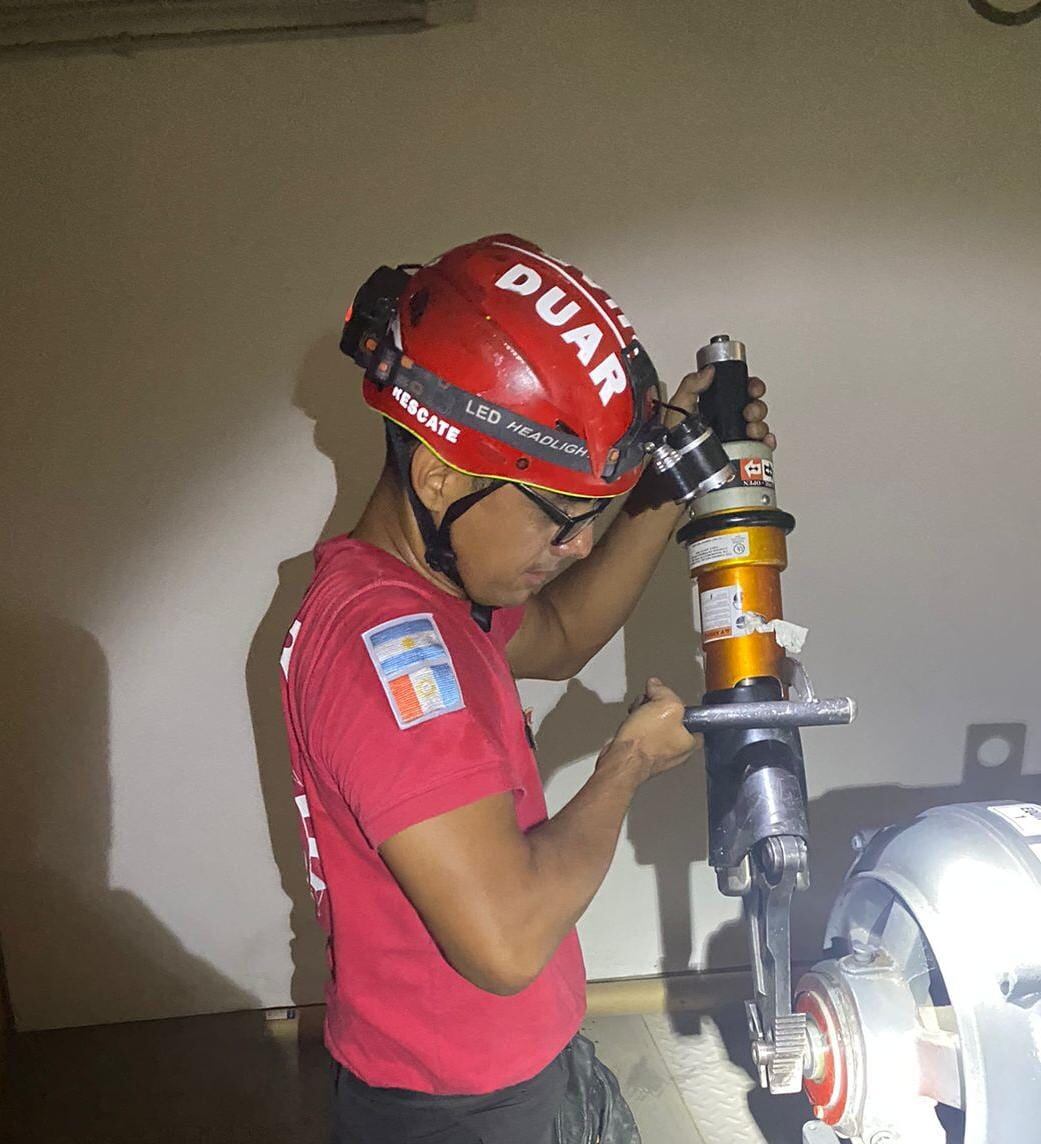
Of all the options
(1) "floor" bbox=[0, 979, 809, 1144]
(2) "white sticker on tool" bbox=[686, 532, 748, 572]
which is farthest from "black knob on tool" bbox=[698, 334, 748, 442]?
(1) "floor" bbox=[0, 979, 809, 1144]

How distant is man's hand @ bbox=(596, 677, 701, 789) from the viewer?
98cm

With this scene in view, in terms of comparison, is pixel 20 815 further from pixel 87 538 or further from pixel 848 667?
pixel 848 667

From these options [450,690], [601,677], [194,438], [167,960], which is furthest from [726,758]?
[167,960]

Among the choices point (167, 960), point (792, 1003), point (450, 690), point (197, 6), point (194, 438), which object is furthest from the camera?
point (167, 960)

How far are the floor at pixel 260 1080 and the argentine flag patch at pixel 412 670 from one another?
1.27 metres

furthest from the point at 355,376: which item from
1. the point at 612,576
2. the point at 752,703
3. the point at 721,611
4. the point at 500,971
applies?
the point at 500,971

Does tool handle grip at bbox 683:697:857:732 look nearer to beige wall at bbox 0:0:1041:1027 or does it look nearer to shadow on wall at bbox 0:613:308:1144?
beige wall at bbox 0:0:1041:1027

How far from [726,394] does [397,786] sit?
63cm

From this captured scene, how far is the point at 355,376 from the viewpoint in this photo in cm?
178

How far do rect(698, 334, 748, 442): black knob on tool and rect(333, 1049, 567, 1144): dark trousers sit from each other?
0.77 m

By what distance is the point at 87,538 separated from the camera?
182cm

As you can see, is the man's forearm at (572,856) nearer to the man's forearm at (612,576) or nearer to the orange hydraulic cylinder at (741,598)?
the orange hydraulic cylinder at (741,598)

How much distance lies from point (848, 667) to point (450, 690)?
1.31 meters

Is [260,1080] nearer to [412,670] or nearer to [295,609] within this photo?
[295,609]
